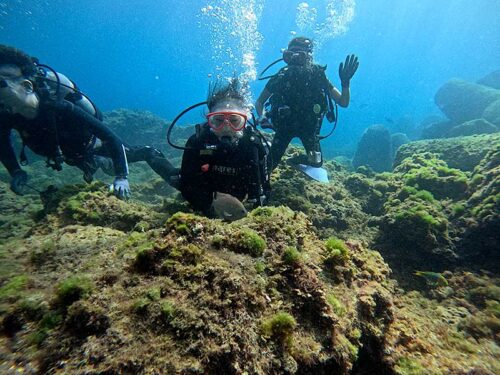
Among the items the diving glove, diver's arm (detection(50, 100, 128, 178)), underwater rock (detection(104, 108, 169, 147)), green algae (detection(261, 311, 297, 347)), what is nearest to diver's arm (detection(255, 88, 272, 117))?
diver's arm (detection(50, 100, 128, 178))

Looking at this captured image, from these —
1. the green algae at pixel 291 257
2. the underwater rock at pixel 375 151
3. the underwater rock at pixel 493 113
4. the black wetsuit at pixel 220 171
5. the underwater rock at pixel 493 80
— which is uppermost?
the underwater rock at pixel 493 80

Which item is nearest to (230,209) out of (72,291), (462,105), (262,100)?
(72,291)

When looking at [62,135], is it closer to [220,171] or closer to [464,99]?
[220,171]

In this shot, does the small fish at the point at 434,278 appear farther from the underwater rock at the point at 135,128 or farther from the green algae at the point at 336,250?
the underwater rock at the point at 135,128

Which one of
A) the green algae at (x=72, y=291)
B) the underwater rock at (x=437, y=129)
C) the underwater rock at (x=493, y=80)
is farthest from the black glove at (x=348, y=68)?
the underwater rock at (x=493, y=80)

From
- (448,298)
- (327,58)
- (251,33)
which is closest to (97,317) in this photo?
(448,298)

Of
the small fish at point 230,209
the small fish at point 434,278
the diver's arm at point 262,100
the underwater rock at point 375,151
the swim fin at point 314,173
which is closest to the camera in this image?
the small fish at point 230,209

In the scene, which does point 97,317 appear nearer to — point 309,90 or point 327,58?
point 309,90

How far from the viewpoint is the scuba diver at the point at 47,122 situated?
5457mm

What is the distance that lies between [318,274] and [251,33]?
26013 mm

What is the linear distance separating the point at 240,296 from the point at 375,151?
22119 millimetres

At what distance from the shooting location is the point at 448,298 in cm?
424

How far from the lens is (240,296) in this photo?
190 centimetres

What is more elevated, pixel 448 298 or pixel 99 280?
pixel 448 298
